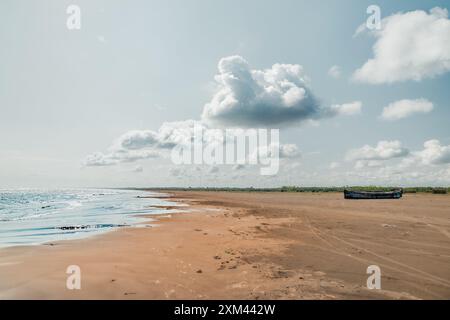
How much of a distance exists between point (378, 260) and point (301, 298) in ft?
14.7

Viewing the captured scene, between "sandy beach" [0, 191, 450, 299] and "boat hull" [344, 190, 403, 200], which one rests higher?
"sandy beach" [0, 191, 450, 299]

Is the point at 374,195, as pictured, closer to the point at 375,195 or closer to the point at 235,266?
the point at 375,195

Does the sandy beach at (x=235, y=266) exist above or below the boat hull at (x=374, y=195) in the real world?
above

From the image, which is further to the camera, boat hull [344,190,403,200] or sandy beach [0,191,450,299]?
boat hull [344,190,403,200]

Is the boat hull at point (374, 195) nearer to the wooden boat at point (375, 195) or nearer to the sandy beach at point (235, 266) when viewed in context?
the wooden boat at point (375, 195)

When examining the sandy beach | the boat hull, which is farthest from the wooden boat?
the sandy beach

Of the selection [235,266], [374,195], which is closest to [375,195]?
[374,195]

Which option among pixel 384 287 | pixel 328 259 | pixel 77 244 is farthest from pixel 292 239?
pixel 77 244

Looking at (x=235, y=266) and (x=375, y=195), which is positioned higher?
(x=235, y=266)

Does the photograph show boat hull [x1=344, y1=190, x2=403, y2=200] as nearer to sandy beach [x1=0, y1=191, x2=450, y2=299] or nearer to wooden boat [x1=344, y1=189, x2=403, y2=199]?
wooden boat [x1=344, y1=189, x2=403, y2=199]

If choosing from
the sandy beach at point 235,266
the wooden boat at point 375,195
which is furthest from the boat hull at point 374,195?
the sandy beach at point 235,266
